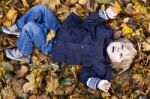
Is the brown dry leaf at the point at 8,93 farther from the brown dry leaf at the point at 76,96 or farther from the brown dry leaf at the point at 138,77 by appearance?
the brown dry leaf at the point at 138,77

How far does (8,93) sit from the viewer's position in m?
3.40

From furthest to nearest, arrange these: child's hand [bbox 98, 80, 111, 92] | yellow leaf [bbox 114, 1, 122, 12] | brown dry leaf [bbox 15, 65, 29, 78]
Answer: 1. yellow leaf [bbox 114, 1, 122, 12]
2. brown dry leaf [bbox 15, 65, 29, 78]
3. child's hand [bbox 98, 80, 111, 92]

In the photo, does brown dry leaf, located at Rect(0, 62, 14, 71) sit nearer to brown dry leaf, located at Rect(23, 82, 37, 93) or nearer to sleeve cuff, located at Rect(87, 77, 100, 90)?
brown dry leaf, located at Rect(23, 82, 37, 93)

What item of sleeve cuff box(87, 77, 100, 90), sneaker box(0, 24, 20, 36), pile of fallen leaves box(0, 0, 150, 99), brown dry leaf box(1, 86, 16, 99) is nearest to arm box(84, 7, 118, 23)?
pile of fallen leaves box(0, 0, 150, 99)

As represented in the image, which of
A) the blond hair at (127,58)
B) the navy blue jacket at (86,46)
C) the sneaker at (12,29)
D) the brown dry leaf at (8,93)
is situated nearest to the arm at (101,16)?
the navy blue jacket at (86,46)

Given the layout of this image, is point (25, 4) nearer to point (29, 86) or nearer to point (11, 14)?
point (11, 14)

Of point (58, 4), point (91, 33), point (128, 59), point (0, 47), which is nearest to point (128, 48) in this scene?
point (128, 59)

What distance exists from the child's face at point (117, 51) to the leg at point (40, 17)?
510 mm

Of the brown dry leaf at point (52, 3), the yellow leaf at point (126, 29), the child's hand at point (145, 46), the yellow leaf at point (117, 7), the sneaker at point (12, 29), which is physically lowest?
the child's hand at point (145, 46)

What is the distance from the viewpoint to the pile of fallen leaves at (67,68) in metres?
3.44

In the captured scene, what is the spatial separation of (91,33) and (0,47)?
0.78 metres

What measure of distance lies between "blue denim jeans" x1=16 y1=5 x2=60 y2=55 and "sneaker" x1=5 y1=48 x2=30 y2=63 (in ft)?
0.21

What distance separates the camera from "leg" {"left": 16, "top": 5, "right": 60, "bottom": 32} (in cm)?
352

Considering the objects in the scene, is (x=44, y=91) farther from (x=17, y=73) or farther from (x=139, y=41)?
(x=139, y=41)
